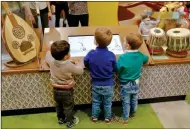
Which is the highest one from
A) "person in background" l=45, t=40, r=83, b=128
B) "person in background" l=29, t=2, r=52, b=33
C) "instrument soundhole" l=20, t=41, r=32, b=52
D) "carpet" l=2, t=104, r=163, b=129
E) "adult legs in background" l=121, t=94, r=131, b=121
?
"person in background" l=29, t=2, r=52, b=33

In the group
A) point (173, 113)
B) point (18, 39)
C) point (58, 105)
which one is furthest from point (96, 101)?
point (18, 39)

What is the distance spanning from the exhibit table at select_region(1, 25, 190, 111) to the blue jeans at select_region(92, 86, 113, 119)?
0.16m

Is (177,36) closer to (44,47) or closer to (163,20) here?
(163,20)

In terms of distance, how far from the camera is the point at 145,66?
253 centimetres

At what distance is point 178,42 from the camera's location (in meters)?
2.53

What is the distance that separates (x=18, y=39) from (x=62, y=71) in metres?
0.57

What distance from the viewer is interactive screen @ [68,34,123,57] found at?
2547mm

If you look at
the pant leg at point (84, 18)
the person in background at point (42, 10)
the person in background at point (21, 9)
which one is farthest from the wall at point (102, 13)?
the person in background at point (21, 9)

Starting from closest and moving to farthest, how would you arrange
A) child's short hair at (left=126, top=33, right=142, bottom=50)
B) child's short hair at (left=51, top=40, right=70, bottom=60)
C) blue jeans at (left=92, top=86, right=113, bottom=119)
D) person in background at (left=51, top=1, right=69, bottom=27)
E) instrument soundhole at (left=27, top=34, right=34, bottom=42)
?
1. child's short hair at (left=51, top=40, right=70, bottom=60)
2. child's short hair at (left=126, top=33, right=142, bottom=50)
3. blue jeans at (left=92, top=86, right=113, bottom=119)
4. instrument soundhole at (left=27, top=34, right=34, bottom=42)
5. person in background at (left=51, top=1, right=69, bottom=27)

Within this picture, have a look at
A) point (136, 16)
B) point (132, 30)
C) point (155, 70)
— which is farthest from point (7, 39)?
point (136, 16)

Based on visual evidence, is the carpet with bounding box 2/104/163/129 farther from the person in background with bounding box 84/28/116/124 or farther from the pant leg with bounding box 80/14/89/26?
the pant leg with bounding box 80/14/89/26

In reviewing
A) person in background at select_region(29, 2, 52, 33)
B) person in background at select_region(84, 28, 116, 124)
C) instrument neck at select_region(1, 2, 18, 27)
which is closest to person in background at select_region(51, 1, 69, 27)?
person in background at select_region(29, 2, 52, 33)

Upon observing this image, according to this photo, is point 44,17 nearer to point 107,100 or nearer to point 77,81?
point 77,81

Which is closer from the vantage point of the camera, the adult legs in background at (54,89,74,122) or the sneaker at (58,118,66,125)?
the adult legs in background at (54,89,74,122)
